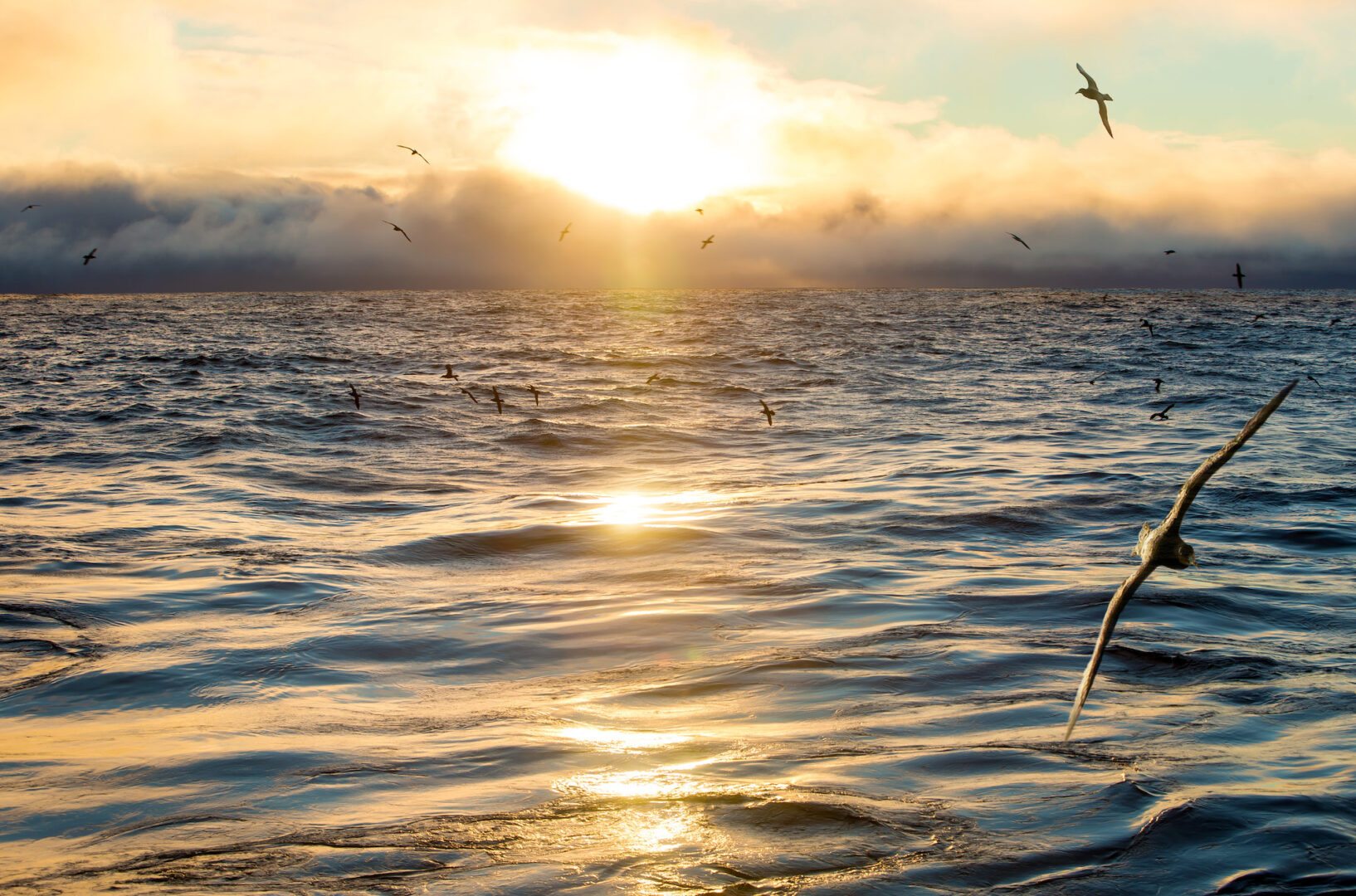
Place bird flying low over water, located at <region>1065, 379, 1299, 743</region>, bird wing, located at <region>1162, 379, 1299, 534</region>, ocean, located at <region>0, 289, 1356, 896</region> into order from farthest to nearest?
ocean, located at <region>0, 289, 1356, 896</region>, bird flying low over water, located at <region>1065, 379, 1299, 743</region>, bird wing, located at <region>1162, 379, 1299, 534</region>

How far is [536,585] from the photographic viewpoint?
10.1 meters

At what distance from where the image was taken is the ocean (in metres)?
4.71

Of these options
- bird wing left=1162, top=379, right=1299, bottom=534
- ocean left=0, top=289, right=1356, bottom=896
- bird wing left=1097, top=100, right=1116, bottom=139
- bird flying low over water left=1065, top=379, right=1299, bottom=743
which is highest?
bird wing left=1097, top=100, right=1116, bottom=139

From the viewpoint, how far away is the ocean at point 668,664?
471cm

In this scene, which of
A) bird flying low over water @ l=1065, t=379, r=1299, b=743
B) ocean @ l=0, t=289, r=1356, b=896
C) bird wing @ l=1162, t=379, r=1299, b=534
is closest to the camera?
bird wing @ l=1162, t=379, r=1299, b=534

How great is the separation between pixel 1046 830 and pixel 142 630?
7.07 metres

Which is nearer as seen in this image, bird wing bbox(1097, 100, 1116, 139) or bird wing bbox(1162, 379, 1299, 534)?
bird wing bbox(1162, 379, 1299, 534)

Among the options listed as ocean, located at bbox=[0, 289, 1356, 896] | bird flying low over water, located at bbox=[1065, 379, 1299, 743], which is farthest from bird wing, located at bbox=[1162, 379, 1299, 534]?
ocean, located at bbox=[0, 289, 1356, 896]

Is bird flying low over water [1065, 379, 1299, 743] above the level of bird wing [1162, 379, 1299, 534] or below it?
below

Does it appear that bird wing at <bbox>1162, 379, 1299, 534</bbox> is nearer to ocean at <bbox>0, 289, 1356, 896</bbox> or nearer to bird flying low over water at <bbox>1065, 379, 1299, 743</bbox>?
bird flying low over water at <bbox>1065, 379, 1299, 743</bbox>

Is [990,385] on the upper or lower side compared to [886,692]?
upper

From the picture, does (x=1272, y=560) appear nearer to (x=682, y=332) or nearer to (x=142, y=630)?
(x=142, y=630)

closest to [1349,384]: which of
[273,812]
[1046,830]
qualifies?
[1046,830]

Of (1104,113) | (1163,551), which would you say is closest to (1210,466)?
(1163,551)
